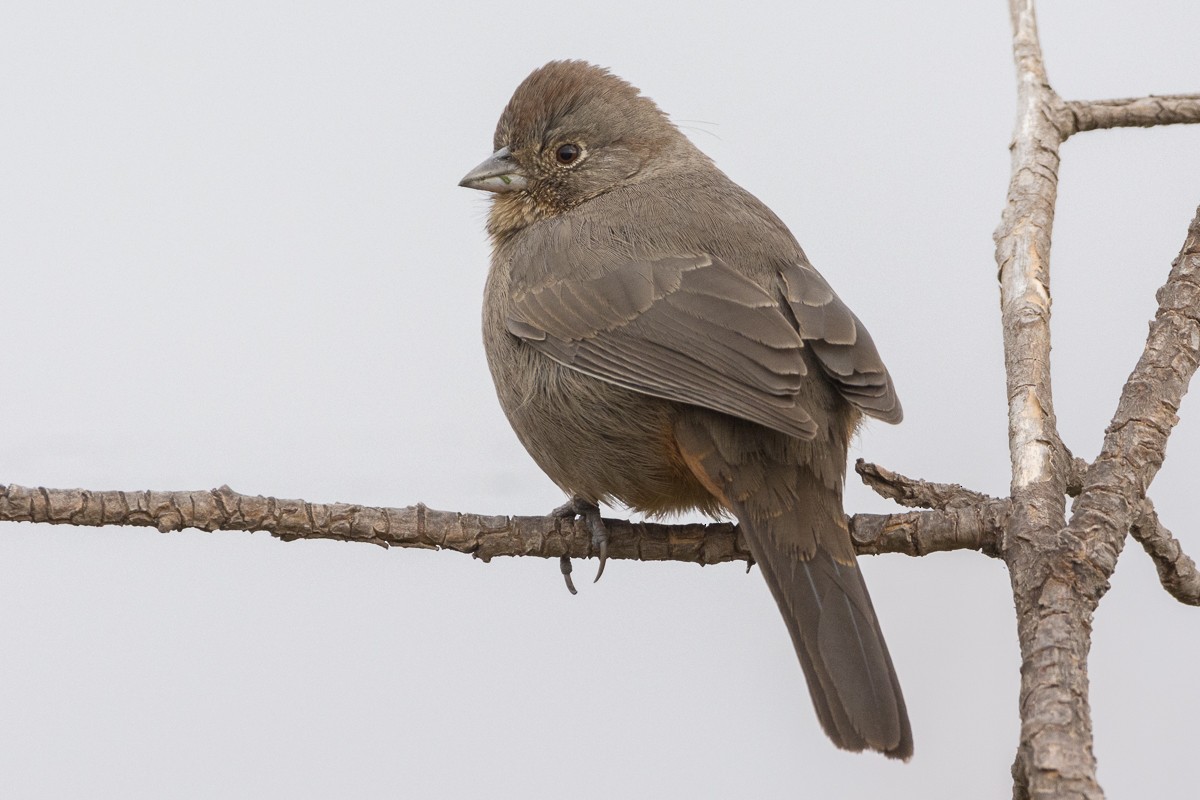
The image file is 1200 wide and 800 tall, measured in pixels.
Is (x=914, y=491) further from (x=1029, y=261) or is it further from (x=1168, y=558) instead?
(x=1029, y=261)

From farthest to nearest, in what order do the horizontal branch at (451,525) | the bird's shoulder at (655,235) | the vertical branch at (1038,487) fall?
the bird's shoulder at (655,235) → the horizontal branch at (451,525) → the vertical branch at (1038,487)

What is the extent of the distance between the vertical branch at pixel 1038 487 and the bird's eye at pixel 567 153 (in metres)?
1.66

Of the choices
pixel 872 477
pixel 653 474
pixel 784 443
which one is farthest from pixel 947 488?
pixel 653 474

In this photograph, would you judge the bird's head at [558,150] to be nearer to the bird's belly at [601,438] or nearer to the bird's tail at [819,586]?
the bird's belly at [601,438]

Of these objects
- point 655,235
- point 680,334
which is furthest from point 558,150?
point 680,334

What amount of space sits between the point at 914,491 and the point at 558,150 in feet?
6.67

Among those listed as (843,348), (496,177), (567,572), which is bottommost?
(567,572)

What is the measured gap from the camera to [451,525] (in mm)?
3721

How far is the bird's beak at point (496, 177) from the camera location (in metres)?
5.19

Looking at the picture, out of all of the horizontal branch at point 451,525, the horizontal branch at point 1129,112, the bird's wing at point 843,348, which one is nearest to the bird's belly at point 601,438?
the horizontal branch at point 451,525

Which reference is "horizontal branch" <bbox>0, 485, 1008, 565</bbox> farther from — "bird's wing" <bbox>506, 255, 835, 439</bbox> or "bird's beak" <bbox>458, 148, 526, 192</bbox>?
"bird's beak" <bbox>458, 148, 526, 192</bbox>

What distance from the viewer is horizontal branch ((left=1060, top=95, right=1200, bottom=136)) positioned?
5.32 metres

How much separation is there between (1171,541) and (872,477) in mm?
947

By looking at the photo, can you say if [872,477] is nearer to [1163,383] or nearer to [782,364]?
[782,364]
